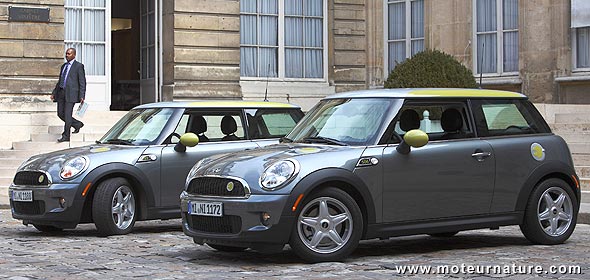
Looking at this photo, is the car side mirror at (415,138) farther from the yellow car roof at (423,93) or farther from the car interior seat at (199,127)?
the car interior seat at (199,127)

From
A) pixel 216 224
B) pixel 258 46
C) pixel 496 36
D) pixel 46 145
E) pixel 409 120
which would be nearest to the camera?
pixel 216 224

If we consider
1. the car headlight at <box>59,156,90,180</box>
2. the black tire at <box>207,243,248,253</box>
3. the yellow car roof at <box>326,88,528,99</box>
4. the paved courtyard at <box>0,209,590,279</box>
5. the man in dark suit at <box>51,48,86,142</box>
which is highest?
the man in dark suit at <box>51,48,86,142</box>

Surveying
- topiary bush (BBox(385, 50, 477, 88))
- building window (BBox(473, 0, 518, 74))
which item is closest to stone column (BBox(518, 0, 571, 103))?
building window (BBox(473, 0, 518, 74))

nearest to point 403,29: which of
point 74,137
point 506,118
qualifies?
point 74,137

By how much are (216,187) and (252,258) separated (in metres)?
0.76

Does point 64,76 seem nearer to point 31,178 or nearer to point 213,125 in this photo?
point 213,125

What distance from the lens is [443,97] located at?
10633mm

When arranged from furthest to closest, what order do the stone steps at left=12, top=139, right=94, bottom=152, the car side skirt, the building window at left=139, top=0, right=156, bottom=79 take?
1. the building window at left=139, top=0, right=156, bottom=79
2. the stone steps at left=12, top=139, right=94, bottom=152
3. the car side skirt

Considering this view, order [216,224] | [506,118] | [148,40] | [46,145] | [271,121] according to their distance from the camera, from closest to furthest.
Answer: [216,224], [506,118], [271,121], [46,145], [148,40]

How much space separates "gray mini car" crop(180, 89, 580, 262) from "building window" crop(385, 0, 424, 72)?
48.2ft

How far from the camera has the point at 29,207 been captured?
40.9ft

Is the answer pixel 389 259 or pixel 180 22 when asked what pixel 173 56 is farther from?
pixel 389 259

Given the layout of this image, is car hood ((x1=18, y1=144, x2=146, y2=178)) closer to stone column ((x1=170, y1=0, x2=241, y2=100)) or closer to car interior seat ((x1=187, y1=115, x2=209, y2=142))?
car interior seat ((x1=187, y1=115, x2=209, y2=142))

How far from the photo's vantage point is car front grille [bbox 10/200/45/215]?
12.4 m
